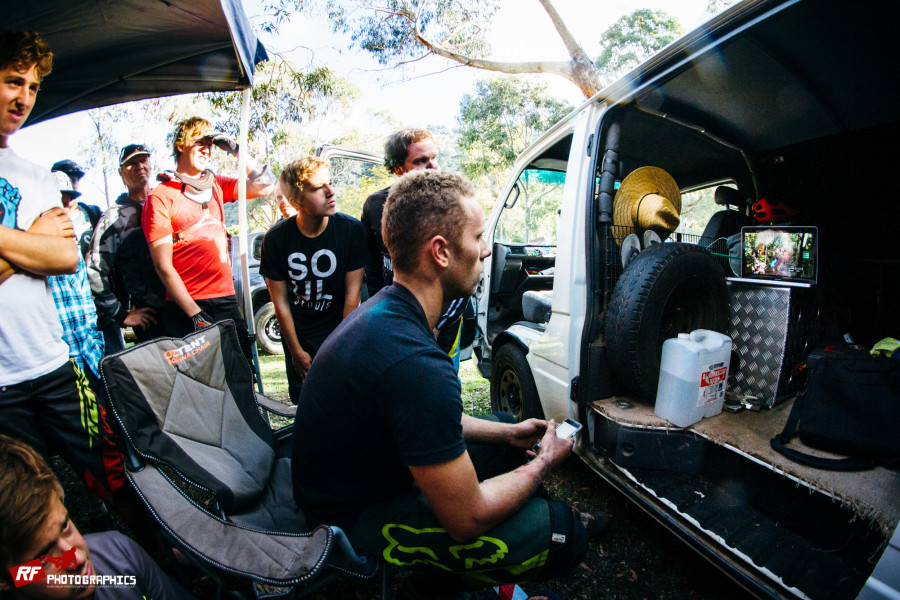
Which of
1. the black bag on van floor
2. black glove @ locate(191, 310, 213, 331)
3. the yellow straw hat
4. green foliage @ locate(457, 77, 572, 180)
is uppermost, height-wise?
green foliage @ locate(457, 77, 572, 180)

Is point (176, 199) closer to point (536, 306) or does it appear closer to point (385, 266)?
point (385, 266)

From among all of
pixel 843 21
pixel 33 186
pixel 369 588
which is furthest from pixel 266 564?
pixel 843 21

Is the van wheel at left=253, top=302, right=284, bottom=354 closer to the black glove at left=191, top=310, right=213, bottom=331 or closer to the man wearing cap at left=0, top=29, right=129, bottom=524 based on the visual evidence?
the black glove at left=191, top=310, right=213, bottom=331

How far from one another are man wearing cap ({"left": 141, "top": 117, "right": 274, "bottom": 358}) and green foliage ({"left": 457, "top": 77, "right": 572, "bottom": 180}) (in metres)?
16.5

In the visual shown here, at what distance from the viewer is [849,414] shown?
178 centimetres

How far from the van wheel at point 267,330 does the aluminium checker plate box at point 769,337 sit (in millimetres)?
5860

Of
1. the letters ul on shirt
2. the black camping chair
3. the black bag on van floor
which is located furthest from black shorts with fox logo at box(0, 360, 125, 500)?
the black bag on van floor

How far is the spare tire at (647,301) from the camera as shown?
6.76 feet

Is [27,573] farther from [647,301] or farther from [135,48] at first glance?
[135,48]

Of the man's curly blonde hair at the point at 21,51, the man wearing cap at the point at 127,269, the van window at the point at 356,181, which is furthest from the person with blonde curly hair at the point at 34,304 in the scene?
the van window at the point at 356,181

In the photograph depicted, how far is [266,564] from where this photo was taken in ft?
4.06

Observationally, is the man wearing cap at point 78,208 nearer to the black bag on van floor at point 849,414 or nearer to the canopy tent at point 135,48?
the canopy tent at point 135,48

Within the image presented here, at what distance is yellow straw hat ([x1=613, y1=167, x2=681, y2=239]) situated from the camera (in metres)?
2.45

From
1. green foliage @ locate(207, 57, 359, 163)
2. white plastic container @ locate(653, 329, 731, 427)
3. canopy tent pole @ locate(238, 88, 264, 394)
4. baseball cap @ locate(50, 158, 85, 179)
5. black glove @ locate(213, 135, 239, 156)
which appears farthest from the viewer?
green foliage @ locate(207, 57, 359, 163)
